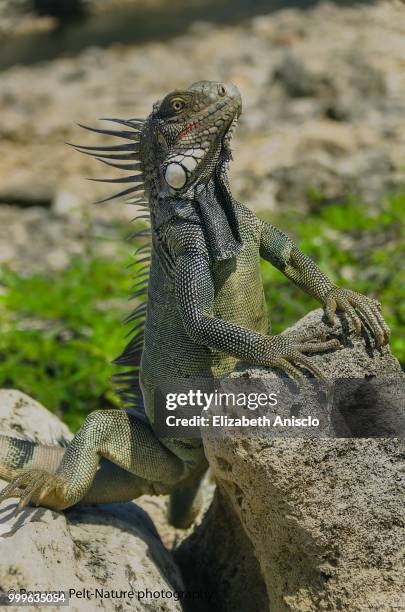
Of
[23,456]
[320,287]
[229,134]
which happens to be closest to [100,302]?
[23,456]

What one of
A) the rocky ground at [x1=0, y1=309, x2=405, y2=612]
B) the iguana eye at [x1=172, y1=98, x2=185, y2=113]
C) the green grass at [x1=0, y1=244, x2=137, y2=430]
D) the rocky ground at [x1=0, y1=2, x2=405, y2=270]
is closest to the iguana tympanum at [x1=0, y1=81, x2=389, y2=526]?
the iguana eye at [x1=172, y1=98, x2=185, y2=113]

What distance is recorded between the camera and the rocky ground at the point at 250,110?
8.19 metres

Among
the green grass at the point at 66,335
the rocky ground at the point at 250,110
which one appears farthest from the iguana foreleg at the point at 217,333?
the rocky ground at the point at 250,110

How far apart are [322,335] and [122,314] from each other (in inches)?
128

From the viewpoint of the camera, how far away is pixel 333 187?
7953mm

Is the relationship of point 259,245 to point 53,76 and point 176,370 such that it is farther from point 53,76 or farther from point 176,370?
point 53,76

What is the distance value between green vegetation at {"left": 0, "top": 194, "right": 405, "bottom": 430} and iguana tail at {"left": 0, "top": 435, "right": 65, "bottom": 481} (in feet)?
4.63

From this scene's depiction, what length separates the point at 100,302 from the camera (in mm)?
6512

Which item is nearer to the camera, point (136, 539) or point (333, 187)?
point (136, 539)

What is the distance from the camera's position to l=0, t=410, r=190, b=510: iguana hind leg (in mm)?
3363

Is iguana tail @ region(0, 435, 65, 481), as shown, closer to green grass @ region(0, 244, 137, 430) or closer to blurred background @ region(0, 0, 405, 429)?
blurred background @ region(0, 0, 405, 429)

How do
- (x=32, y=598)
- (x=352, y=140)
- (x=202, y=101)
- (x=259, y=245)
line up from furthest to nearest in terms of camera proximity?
(x=352, y=140) → (x=259, y=245) → (x=202, y=101) → (x=32, y=598)

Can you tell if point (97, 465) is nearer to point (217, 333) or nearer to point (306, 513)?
point (217, 333)

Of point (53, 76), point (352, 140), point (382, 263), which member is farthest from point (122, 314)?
point (53, 76)
